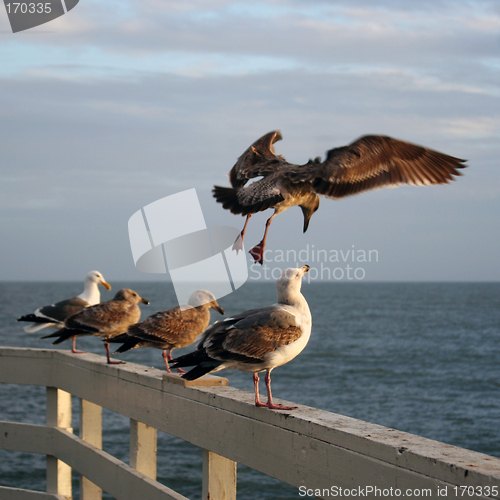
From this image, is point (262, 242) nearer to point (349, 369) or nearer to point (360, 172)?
point (360, 172)

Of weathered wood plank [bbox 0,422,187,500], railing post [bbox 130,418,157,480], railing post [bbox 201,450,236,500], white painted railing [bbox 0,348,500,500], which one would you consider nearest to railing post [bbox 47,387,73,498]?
white painted railing [bbox 0,348,500,500]

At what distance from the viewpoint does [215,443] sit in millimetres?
2859

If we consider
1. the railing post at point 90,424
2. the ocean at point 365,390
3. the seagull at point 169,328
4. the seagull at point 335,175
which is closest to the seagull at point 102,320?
the seagull at point 169,328

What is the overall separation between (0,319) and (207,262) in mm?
64330

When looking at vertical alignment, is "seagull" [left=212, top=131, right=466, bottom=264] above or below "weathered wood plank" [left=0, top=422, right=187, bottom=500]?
above

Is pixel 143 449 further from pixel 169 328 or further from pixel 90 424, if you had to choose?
pixel 169 328

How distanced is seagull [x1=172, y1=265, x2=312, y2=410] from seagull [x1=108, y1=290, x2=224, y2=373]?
1.87 metres

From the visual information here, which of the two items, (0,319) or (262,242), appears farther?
(0,319)

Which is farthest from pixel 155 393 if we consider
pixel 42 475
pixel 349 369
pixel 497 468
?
pixel 349 369

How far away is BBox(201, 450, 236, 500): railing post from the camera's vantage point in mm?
2914

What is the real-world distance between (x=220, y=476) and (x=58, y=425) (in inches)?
76.9

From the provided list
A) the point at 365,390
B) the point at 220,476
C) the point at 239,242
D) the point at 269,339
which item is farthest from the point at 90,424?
the point at 365,390

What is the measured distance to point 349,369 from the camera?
113 ft

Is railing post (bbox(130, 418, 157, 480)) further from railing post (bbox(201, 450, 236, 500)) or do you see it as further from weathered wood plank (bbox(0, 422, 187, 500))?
railing post (bbox(201, 450, 236, 500))
